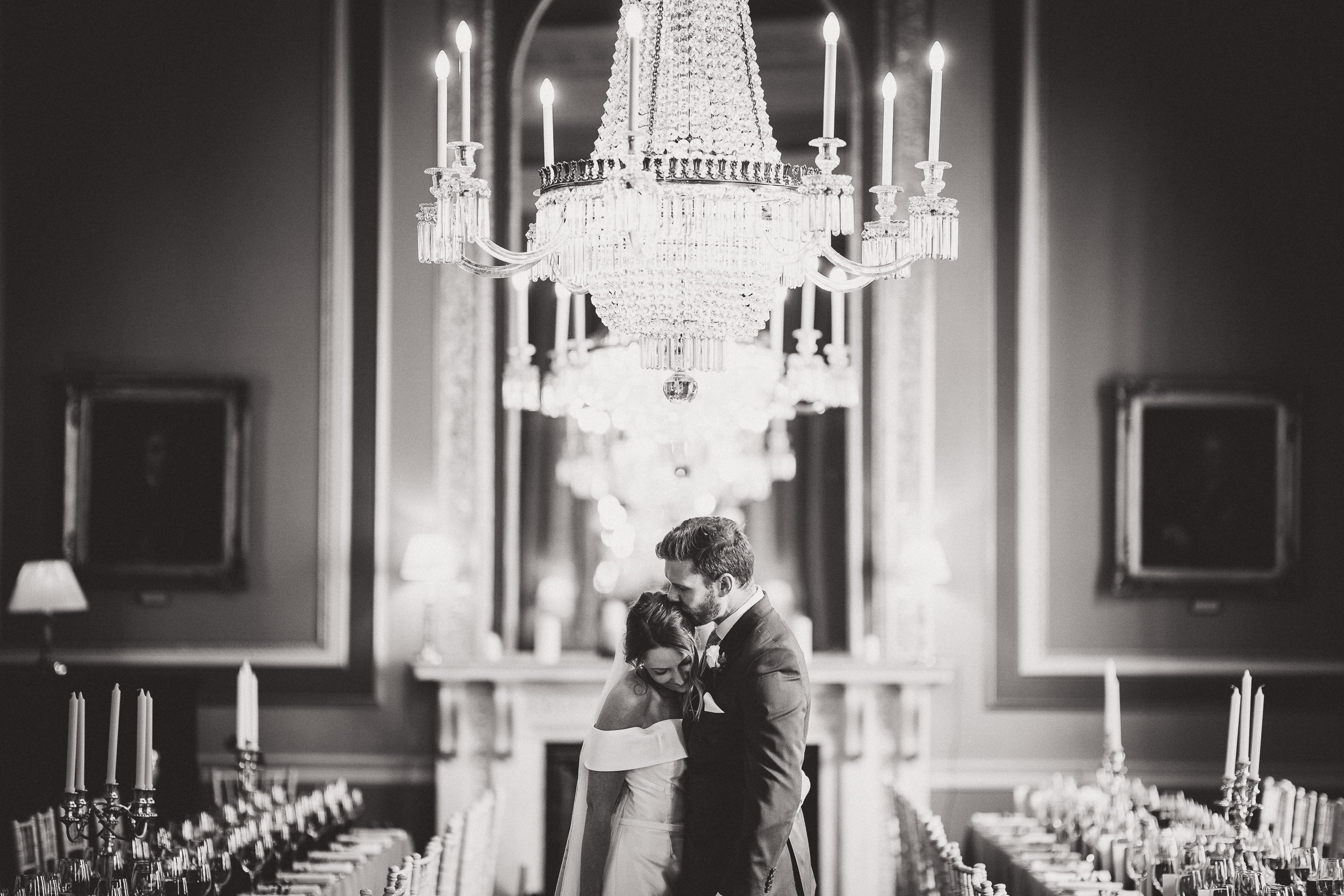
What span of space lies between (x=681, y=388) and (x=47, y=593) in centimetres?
402

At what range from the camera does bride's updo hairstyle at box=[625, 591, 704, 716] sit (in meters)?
3.71

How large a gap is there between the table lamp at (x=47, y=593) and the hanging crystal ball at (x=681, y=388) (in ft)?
12.9

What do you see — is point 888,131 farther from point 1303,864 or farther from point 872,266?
point 1303,864

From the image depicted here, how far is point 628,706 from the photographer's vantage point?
149 inches

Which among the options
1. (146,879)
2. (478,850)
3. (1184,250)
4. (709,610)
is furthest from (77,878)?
(1184,250)

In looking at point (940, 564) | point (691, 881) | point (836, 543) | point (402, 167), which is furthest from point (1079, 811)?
point (402, 167)

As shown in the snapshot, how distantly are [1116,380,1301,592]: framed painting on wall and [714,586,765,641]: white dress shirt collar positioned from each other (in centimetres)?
416

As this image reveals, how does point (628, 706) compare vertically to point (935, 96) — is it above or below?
below

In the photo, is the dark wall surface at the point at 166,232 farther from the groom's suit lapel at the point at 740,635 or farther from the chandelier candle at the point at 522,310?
the groom's suit lapel at the point at 740,635

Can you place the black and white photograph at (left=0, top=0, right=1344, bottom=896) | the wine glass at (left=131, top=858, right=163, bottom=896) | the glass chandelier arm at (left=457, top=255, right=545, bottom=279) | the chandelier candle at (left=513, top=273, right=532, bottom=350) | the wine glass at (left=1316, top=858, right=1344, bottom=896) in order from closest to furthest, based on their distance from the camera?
1. the glass chandelier arm at (left=457, top=255, right=545, bottom=279)
2. the wine glass at (left=131, top=858, right=163, bottom=896)
3. the wine glass at (left=1316, top=858, right=1344, bottom=896)
4. the chandelier candle at (left=513, top=273, right=532, bottom=350)
5. the black and white photograph at (left=0, top=0, right=1344, bottom=896)

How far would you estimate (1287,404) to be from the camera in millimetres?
7449

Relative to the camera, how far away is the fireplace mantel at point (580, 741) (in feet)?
23.7

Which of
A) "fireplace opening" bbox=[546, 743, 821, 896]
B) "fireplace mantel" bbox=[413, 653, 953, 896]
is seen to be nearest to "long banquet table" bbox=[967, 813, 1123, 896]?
"fireplace mantel" bbox=[413, 653, 953, 896]

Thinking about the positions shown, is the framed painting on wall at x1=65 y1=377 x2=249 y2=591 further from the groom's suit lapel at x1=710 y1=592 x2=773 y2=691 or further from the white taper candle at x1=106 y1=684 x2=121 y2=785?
the groom's suit lapel at x1=710 y1=592 x2=773 y2=691
